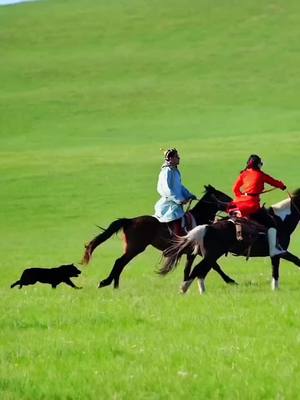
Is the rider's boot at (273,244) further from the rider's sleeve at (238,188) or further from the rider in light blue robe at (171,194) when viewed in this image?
the rider in light blue robe at (171,194)

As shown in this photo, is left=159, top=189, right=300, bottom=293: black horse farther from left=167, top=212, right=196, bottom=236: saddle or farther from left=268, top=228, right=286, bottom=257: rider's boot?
left=167, top=212, right=196, bottom=236: saddle

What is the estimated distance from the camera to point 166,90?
68.4 metres

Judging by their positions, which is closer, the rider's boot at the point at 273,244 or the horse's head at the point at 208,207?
the rider's boot at the point at 273,244

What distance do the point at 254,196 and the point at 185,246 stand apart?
4.67 ft

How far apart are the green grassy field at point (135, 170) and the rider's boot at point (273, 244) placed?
1.89 ft

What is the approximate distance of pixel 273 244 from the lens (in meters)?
16.9

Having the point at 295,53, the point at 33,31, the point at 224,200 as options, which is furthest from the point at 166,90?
the point at 224,200

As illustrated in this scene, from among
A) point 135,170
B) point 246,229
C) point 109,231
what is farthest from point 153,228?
point 135,170

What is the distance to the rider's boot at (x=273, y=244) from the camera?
55.4 feet

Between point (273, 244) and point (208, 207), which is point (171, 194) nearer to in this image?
point (208, 207)

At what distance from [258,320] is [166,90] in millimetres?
56654

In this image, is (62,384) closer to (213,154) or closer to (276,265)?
(276,265)

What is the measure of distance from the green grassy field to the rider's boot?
0.58m

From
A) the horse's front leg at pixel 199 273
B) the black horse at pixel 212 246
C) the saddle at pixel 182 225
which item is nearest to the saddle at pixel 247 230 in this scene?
the black horse at pixel 212 246
